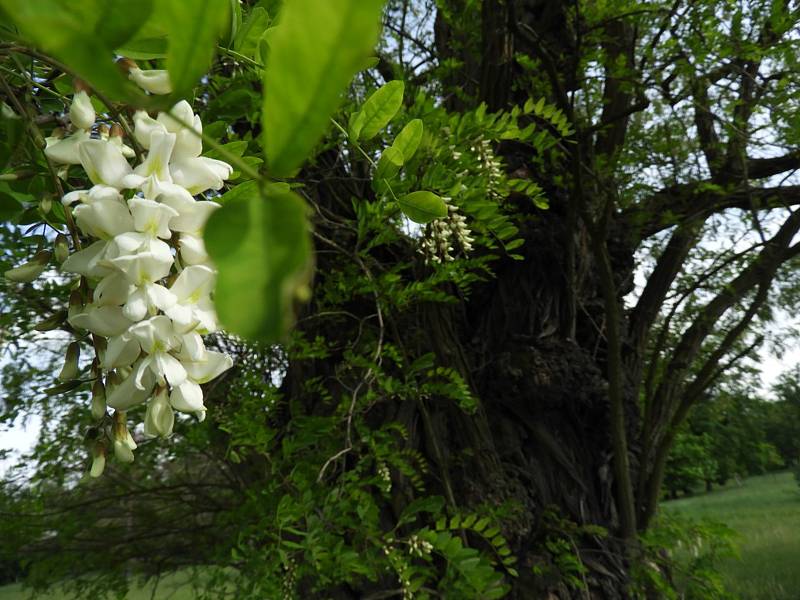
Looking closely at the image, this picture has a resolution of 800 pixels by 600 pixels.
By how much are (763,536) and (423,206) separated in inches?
275

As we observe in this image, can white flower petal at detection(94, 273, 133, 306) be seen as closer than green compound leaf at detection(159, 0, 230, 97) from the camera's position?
No

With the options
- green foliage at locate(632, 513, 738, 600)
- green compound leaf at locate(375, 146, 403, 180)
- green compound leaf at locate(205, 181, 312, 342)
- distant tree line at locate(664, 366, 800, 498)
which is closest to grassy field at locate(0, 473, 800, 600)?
green foliage at locate(632, 513, 738, 600)

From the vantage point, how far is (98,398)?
21.0 inches

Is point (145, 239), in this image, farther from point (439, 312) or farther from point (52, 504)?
point (52, 504)

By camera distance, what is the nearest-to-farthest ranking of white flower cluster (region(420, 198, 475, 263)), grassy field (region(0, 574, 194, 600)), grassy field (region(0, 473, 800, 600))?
white flower cluster (region(420, 198, 475, 263)), grassy field (region(0, 574, 194, 600)), grassy field (region(0, 473, 800, 600))

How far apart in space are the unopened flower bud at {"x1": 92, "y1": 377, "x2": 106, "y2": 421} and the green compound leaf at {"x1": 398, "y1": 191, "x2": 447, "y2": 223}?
0.30 m

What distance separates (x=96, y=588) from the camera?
2814 millimetres

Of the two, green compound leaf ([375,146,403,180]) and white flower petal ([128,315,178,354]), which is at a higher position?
green compound leaf ([375,146,403,180])

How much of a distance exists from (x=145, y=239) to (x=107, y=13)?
0.21 metres

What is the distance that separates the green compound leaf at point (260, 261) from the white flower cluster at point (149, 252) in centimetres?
21

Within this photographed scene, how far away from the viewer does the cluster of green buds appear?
402 mm

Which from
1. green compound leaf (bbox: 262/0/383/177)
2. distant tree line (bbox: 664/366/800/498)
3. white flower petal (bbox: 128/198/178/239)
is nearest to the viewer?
green compound leaf (bbox: 262/0/383/177)

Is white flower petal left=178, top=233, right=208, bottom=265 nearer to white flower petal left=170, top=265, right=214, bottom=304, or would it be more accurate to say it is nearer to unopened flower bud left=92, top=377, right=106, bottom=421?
white flower petal left=170, top=265, right=214, bottom=304

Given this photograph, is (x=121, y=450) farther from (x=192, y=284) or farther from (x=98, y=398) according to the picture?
(x=192, y=284)
